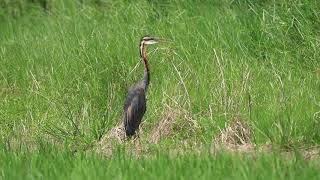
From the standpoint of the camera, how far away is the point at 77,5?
14039 mm

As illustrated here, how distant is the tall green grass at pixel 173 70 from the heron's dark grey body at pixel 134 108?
279 mm

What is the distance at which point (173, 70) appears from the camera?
1006cm

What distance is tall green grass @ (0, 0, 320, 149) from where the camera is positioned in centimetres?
827

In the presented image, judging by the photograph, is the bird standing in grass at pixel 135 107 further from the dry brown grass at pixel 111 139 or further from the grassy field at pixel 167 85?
the grassy field at pixel 167 85

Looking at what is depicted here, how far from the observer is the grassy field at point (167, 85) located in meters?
6.54

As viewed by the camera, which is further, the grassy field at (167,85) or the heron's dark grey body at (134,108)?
the heron's dark grey body at (134,108)

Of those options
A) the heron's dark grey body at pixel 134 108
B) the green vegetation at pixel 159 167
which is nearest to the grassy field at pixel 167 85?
the green vegetation at pixel 159 167

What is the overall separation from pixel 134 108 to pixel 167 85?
1223 mm

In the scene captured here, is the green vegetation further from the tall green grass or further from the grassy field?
the tall green grass

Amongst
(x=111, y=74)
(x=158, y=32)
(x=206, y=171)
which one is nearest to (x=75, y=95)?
(x=111, y=74)

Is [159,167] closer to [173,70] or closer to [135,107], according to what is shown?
[135,107]

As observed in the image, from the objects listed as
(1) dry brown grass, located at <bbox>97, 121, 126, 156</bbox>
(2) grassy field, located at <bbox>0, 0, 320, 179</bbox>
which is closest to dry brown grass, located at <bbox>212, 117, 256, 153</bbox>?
(2) grassy field, located at <bbox>0, 0, 320, 179</bbox>

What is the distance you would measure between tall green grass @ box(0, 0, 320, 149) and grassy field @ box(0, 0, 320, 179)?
0.02 metres

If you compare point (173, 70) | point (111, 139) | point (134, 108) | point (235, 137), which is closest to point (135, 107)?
point (134, 108)
